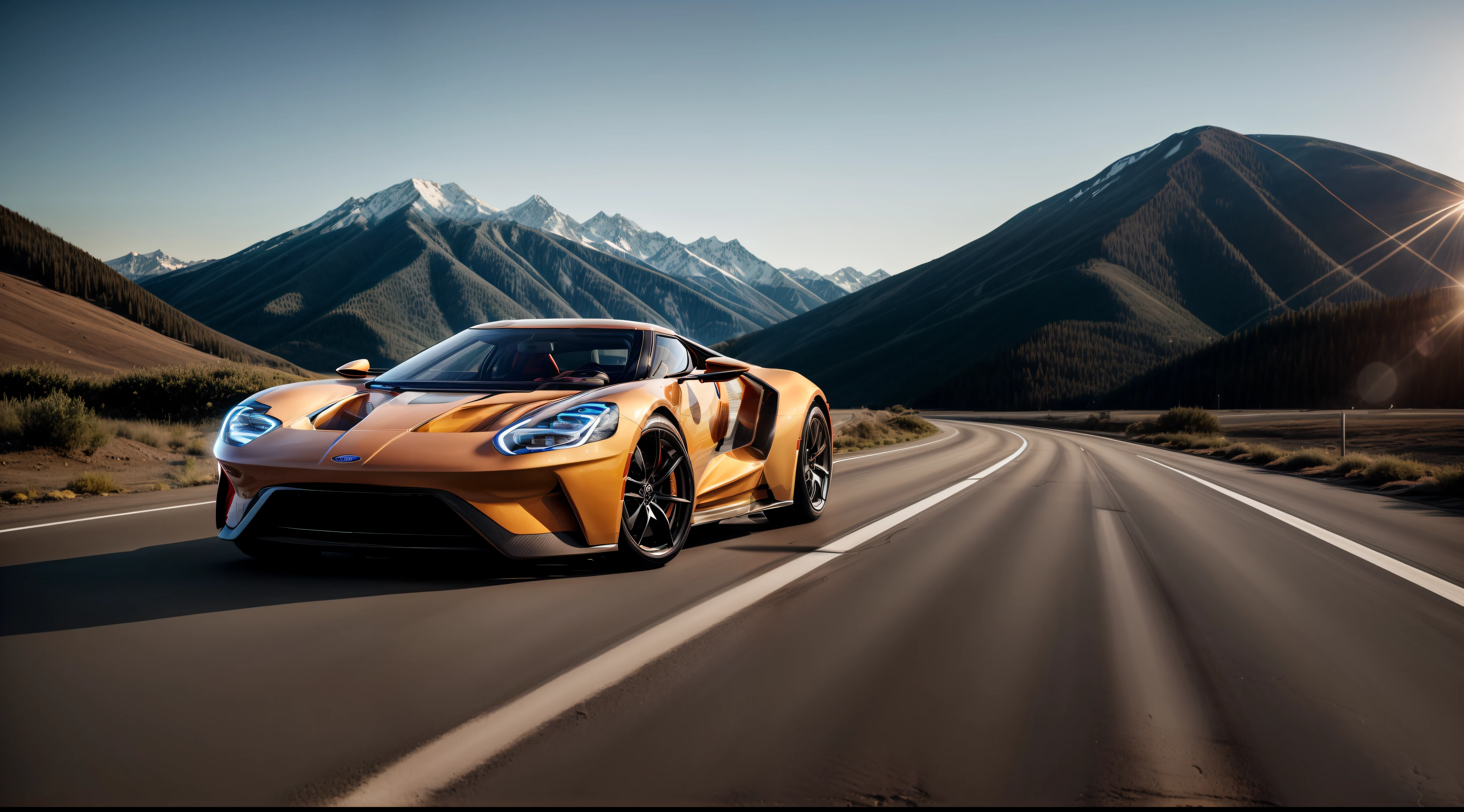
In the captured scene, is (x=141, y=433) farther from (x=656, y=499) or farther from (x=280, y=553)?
(x=656, y=499)

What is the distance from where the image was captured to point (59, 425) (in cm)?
1089

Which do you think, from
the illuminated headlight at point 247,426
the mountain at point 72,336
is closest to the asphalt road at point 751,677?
the illuminated headlight at point 247,426

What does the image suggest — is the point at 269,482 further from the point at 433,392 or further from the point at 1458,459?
the point at 1458,459

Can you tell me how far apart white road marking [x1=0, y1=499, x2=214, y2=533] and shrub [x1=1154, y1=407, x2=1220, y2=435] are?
48186 mm

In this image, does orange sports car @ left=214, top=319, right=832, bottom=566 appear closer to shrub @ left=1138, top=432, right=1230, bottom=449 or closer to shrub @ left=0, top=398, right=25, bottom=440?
shrub @ left=0, top=398, right=25, bottom=440

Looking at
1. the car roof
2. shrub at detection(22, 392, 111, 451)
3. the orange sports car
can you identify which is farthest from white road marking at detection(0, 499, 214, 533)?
shrub at detection(22, 392, 111, 451)

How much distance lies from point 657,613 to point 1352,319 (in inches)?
6246

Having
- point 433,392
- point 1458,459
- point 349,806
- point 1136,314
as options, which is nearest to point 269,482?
point 433,392

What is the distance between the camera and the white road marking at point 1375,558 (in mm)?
4285

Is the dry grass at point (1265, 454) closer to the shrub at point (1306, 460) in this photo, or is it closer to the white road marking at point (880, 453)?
the shrub at point (1306, 460)

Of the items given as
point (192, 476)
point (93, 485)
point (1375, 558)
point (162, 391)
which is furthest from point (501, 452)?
point (162, 391)

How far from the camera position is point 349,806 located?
168 centimetres

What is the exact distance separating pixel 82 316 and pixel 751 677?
387 ft

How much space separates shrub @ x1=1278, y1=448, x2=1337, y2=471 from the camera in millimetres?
16594
